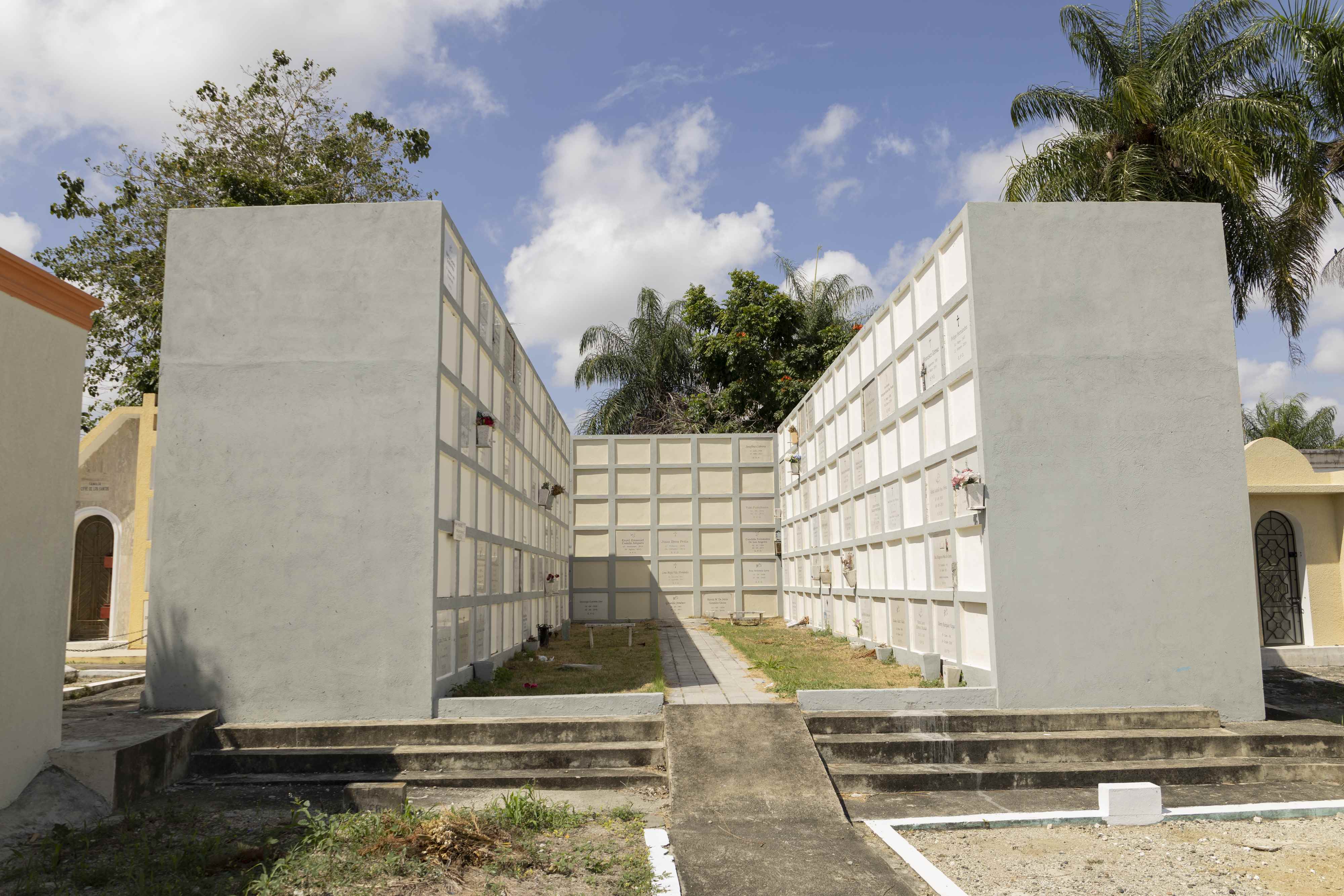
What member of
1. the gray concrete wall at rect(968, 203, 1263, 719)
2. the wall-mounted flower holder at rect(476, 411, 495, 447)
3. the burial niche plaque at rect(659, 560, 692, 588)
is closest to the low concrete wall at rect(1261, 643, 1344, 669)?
the gray concrete wall at rect(968, 203, 1263, 719)

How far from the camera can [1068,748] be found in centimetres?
668

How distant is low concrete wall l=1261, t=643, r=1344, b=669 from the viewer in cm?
1128

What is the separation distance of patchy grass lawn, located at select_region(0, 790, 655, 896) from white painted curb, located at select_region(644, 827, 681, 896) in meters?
0.04

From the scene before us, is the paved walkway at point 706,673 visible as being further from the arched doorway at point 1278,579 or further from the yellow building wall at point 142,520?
the yellow building wall at point 142,520

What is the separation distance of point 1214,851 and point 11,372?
7611mm

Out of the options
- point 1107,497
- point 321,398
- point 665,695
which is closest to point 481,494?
point 321,398

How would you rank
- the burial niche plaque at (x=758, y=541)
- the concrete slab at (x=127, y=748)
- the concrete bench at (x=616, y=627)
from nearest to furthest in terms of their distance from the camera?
the concrete slab at (x=127, y=748) < the concrete bench at (x=616, y=627) < the burial niche plaque at (x=758, y=541)

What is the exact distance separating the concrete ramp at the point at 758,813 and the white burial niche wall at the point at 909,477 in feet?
6.94

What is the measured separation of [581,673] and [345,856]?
5.34 m

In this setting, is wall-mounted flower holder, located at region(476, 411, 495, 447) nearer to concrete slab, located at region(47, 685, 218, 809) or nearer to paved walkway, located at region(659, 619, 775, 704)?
paved walkway, located at region(659, 619, 775, 704)

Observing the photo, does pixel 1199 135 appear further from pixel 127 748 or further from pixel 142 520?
pixel 142 520

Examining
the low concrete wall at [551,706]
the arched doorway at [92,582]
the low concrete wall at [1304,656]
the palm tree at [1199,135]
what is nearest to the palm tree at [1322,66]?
the palm tree at [1199,135]

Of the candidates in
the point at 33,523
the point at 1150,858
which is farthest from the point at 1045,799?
the point at 33,523

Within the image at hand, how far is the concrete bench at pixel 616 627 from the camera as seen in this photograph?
1297 centimetres
